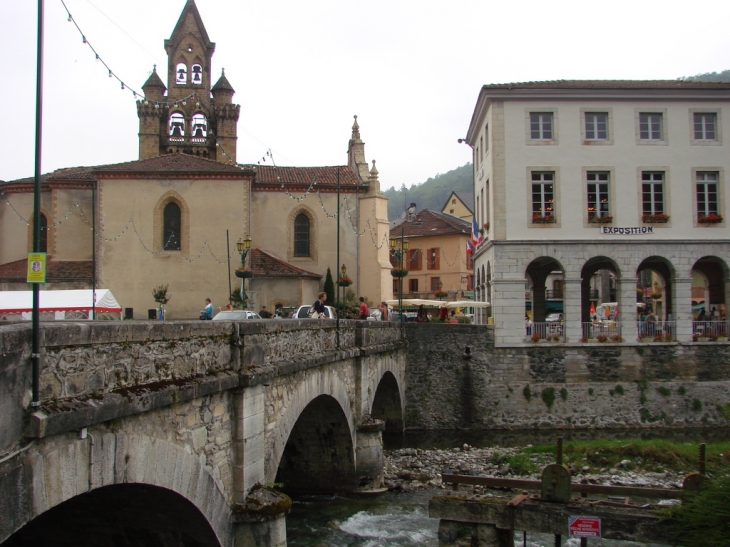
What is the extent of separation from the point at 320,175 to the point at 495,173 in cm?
1697

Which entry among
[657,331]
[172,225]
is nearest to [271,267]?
[172,225]

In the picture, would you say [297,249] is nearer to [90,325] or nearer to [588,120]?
[588,120]

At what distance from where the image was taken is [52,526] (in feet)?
26.9

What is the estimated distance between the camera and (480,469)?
70.8 ft

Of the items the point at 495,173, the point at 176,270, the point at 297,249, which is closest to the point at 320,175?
the point at 297,249

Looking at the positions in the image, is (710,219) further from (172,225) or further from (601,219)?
(172,225)

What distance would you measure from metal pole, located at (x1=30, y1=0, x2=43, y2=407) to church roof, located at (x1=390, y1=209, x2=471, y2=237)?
53.1m

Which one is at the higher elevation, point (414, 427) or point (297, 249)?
point (297, 249)

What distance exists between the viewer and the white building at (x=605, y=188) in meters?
29.6

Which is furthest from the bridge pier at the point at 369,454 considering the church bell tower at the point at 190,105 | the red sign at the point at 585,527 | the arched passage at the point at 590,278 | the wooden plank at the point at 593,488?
the church bell tower at the point at 190,105

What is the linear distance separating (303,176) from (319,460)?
28.5 meters

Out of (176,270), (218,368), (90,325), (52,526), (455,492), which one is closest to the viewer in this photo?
(90,325)

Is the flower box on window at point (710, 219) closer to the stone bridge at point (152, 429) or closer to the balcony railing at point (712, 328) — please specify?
the balcony railing at point (712, 328)

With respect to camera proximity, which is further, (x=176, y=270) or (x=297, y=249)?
(x=297, y=249)
